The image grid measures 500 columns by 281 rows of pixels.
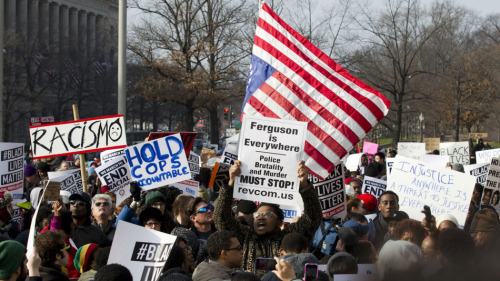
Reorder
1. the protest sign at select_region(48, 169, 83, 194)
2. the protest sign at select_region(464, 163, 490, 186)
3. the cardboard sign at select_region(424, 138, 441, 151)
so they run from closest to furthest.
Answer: the protest sign at select_region(48, 169, 83, 194)
the protest sign at select_region(464, 163, 490, 186)
the cardboard sign at select_region(424, 138, 441, 151)

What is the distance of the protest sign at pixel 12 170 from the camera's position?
10875mm

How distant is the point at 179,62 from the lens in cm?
3244

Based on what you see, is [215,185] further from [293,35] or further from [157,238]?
[157,238]

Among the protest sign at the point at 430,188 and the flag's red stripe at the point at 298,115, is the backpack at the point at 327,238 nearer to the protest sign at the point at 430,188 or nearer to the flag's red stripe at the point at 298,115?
the flag's red stripe at the point at 298,115

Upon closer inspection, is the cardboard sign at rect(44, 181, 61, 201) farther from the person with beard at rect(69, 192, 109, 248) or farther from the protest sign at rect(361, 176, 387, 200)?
the protest sign at rect(361, 176, 387, 200)

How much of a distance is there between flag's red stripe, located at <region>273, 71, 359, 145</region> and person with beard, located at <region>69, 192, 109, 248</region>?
2.46 metres

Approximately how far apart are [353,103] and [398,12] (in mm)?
28501

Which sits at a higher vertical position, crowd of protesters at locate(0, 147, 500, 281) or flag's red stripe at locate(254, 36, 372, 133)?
flag's red stripe at locate(254, 36, 372, 133)

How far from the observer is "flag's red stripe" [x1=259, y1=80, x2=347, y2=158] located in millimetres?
7496

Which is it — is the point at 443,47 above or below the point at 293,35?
above

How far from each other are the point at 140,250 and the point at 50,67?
53865mm

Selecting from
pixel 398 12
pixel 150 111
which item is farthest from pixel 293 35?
pixel 150 111

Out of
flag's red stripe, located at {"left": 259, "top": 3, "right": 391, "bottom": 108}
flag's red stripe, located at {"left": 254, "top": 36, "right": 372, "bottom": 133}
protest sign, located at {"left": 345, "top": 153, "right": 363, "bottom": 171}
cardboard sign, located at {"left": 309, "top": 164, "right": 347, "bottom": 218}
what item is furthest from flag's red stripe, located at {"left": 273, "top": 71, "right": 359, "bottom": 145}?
protest sign, located at {"left": 345, "top": 153, "right": 363, "bottom": 171}

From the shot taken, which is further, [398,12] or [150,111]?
[150,111]
